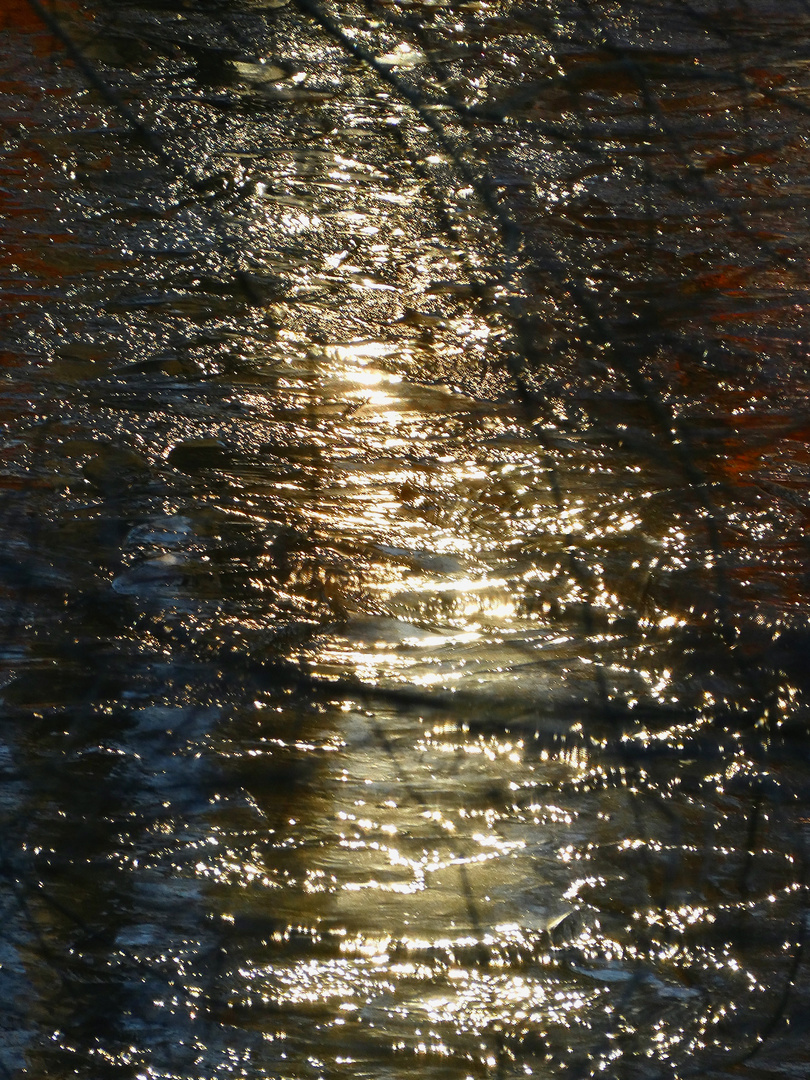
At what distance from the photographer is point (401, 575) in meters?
2.51

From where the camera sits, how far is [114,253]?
336cm

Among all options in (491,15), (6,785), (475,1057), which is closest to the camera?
(475,1057)

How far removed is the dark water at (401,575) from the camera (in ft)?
6.04

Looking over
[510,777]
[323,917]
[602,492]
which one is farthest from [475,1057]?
[602,492]

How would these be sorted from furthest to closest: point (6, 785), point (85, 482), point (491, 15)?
1. point (491, 15)
2. point (85, 482)
3. point (6, 785)

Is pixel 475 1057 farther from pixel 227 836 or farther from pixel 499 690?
pixel 499 690

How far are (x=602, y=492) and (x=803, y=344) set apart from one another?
2.80ft

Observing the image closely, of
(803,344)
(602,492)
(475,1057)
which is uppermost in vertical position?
(803,344)

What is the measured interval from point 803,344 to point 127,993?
2343 mm

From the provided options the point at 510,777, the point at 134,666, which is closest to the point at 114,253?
the point at 134,666

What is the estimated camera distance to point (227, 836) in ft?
6.64

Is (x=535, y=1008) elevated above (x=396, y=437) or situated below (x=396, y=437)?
below

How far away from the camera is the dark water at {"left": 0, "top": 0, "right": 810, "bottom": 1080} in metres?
1.84

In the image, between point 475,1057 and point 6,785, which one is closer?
point 475,1057
